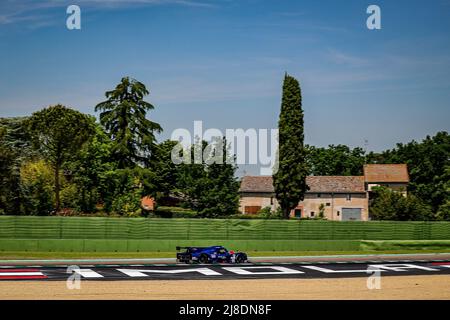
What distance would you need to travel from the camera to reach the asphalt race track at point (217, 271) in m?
34.6

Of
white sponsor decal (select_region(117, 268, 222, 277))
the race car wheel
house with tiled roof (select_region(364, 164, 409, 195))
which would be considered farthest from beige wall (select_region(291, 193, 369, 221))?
white sponsor decal (select_region(117, 268, 222, 277))

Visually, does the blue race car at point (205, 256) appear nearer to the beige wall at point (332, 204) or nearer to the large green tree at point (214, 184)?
the large green tree at point (214, 184)

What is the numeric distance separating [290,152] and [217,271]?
39080 mm

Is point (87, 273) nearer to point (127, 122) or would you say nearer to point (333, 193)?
point (127, 122)

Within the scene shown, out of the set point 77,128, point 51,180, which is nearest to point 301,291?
point 77,128

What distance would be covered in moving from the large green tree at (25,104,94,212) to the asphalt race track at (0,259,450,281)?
28247 millimetres

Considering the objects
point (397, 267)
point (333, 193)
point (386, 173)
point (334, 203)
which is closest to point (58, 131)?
point (397, 267)

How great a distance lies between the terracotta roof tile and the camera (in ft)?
342

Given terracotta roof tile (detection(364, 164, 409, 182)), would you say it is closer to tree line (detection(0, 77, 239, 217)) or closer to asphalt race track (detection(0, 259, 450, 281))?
tree line (detection(0, 77, 239, 217))

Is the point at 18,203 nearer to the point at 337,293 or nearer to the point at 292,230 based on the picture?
the point at 292,230

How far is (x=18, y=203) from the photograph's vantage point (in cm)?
6662

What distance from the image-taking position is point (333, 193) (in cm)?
10156

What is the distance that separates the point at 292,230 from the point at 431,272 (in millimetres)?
19262

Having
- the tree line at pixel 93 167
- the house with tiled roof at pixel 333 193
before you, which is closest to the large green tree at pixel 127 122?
the tree line at pixel 93 167
